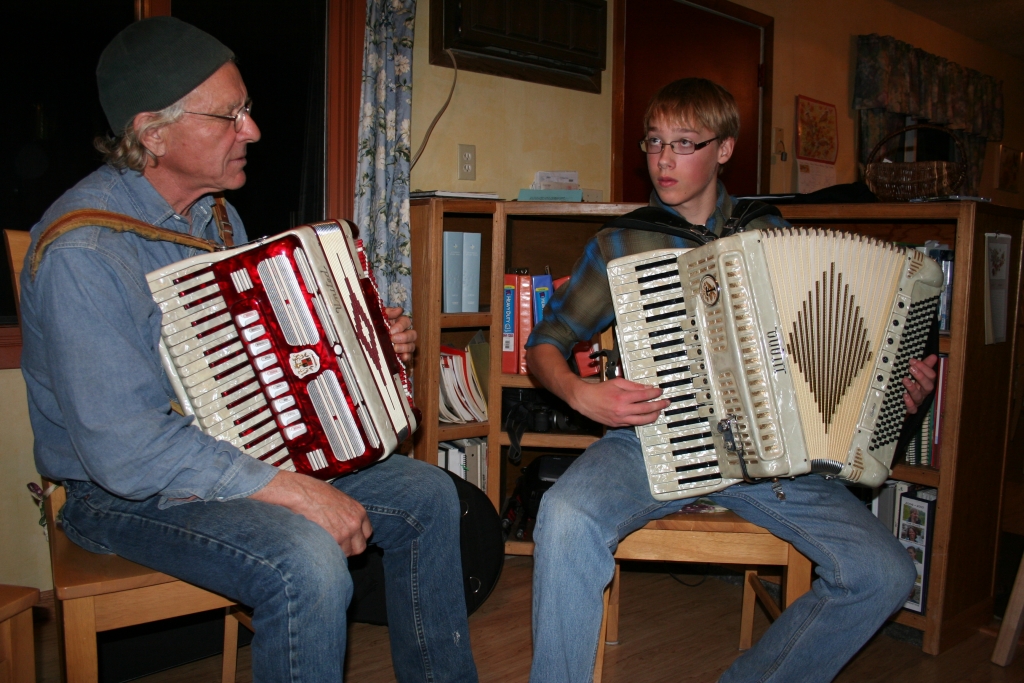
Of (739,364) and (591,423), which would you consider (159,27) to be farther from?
(591,423)

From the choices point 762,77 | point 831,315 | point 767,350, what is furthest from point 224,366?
point 762,77

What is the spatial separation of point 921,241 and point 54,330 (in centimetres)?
198

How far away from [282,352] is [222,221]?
0.44 meters

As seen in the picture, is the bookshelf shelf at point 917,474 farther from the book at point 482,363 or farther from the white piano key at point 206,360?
the white piano key at point 206,360

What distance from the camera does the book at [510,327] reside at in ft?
7.18

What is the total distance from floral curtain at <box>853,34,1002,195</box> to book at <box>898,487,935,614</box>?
2394 mm

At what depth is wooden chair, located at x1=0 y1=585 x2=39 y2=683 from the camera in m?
1.00

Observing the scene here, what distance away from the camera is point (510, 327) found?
7.23 ft

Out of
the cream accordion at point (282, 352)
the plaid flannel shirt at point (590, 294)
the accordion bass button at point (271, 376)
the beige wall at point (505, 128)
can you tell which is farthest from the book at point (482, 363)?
the accordion bass button at point (271, 376)

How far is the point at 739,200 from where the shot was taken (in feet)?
5.79

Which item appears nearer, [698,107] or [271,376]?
[271,376]

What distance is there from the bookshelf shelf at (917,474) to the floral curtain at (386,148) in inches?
53.1

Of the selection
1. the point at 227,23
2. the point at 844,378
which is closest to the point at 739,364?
the point at 844,378

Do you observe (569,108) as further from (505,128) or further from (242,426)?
(242,426)
